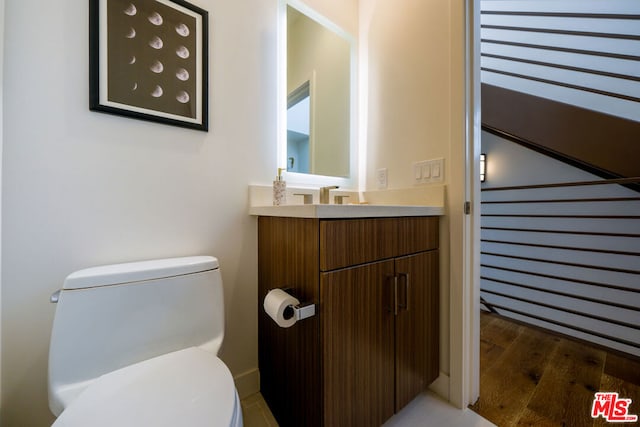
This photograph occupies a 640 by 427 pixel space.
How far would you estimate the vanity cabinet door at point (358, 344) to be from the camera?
724mm

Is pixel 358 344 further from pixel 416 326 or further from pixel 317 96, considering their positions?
pixel 317 96

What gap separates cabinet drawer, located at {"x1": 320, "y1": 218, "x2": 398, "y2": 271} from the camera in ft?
2.33

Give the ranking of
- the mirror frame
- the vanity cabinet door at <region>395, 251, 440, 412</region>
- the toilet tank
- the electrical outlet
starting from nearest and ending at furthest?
the toilet tank → the vanity cabinet door at <region>395, 251, 440, 412</region> → the mirror frame → the electrical outlet

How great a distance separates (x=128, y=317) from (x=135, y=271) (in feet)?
0.48

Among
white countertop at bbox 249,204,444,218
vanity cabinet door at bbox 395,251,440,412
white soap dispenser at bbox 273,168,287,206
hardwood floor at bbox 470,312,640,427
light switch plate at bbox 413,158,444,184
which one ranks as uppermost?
light switch plate at bbox 413,158,444,184

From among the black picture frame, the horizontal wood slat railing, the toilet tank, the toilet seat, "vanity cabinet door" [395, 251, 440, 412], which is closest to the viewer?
the toilet seat

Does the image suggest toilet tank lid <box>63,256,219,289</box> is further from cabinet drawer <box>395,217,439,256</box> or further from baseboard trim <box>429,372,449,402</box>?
baseboard trim <box>429,372,449,402</box>

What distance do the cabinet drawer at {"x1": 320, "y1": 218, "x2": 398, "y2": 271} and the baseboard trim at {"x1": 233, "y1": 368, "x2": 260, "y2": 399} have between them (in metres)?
0.84

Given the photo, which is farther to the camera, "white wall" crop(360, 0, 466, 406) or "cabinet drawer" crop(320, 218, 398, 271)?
"white wall" crop(360, 0, 466, 406)

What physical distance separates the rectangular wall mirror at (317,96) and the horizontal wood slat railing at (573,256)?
1.26 metres

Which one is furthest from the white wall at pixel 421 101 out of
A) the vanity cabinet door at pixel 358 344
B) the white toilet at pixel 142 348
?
the white toilet at pixel 142 348

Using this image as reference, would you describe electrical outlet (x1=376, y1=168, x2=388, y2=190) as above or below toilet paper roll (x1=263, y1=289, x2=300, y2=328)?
above

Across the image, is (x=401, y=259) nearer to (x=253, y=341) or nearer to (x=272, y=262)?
(x=272, y=262)

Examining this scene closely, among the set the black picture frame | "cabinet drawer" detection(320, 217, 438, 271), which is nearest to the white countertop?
"cabinet drawer" detection(320, 217, 438, 271)
